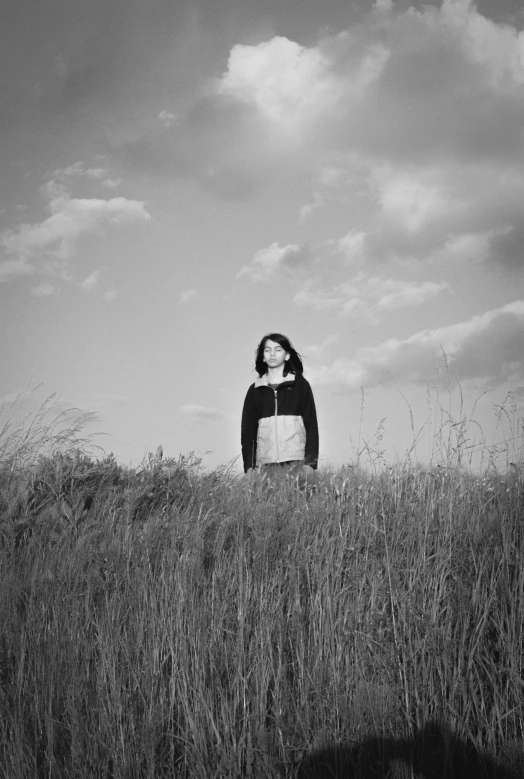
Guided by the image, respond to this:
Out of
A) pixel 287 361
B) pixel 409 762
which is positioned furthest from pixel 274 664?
pixel 287 361

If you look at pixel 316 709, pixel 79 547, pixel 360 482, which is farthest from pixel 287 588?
pixel 360 482

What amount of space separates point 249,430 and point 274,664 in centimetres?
532

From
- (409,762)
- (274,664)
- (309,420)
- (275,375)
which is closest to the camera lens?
(409,762)

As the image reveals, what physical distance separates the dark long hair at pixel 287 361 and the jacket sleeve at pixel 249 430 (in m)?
0.28

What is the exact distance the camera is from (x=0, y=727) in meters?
2.65

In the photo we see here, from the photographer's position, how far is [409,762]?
2.33 m

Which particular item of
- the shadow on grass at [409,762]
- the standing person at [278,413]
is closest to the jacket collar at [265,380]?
the standing person at [278,413]

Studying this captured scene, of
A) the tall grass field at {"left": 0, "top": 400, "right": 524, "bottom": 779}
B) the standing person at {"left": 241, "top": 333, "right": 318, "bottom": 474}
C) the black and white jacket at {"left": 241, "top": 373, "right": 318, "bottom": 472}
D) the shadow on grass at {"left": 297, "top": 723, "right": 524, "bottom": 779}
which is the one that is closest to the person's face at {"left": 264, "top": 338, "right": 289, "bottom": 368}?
the standing person at {"left": 241, "top": 333, "right": 318, "bottom": 474}

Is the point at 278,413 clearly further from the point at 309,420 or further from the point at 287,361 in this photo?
the point at 287,361

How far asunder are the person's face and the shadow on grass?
5.77 metres

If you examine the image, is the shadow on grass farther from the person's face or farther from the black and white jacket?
the person's face

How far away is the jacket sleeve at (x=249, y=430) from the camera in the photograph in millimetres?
7938

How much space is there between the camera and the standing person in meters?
7.82

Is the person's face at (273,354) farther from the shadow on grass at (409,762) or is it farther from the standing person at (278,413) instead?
the shadow on grass at (409,762)
